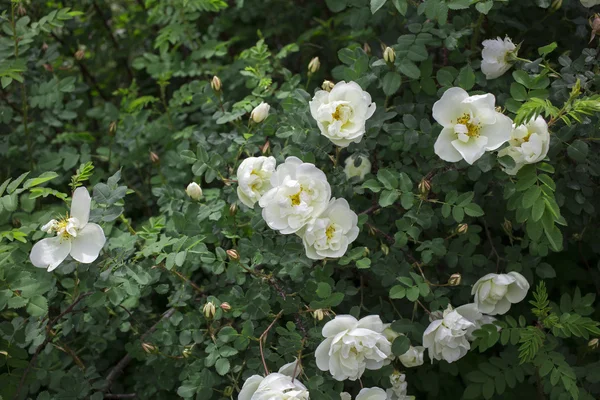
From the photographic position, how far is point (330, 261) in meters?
1.83

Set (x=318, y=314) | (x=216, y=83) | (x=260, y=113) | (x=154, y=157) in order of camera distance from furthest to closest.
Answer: (x=154, y=157) < (x=216, y=83) < (x=260, y=113) < (x=318, y=314)

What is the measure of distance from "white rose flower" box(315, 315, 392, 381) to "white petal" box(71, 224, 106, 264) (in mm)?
605

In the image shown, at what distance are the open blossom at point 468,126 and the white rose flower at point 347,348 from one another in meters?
0.49

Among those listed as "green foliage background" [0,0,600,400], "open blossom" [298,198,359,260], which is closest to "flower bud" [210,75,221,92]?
"green foliage background" [0,0,600,400]

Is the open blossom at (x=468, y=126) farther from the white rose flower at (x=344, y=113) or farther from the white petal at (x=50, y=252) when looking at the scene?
the white petal at (x=50, y=252)

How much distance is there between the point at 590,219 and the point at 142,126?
1.55 metres

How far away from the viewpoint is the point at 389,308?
1.93 meters

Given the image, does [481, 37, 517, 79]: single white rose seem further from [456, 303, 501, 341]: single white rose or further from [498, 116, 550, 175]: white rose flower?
[456, 303, 501, 341]: single white rose

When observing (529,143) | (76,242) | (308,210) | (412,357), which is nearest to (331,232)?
(308,210)

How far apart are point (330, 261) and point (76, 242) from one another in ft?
2.24

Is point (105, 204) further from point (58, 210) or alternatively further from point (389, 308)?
point (389, 308)

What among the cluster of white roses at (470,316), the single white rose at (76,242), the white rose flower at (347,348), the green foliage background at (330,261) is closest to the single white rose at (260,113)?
the green foliage background at (330,261)

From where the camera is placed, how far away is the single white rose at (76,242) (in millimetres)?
1628

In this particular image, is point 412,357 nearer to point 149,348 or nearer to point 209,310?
point 209,310
